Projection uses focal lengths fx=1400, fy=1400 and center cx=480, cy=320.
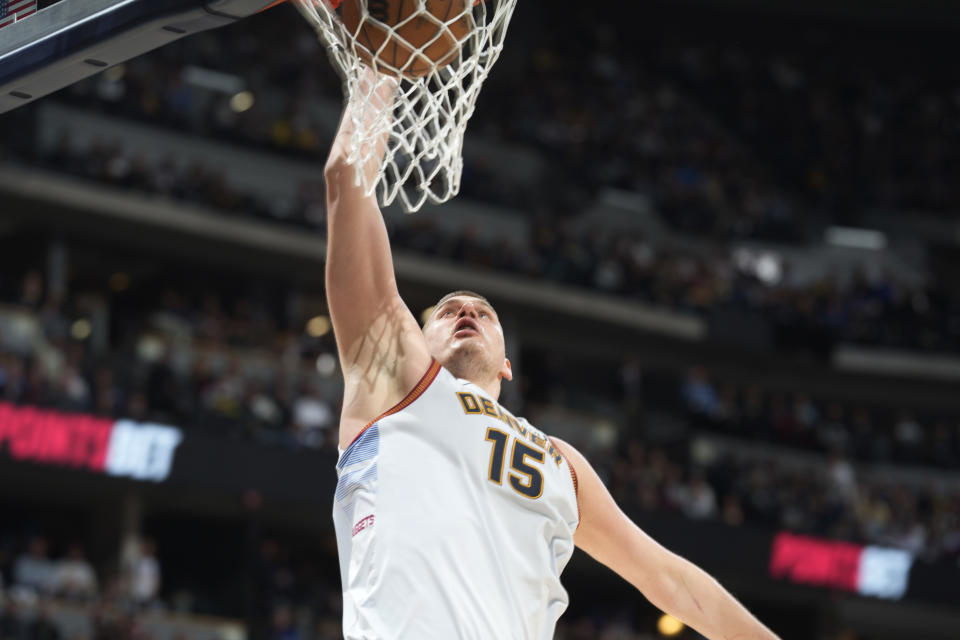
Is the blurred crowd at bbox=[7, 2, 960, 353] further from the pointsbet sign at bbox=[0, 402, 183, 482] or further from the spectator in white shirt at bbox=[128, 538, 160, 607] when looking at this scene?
the spectator in white shirt at bbox=[128, 538, 160, 607]

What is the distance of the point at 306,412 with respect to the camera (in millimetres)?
18125

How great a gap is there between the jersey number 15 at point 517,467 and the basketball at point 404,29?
1080mm

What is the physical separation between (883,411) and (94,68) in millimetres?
26561

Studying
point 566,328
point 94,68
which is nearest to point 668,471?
point 566,328

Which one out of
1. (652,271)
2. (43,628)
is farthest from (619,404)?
(43,628)

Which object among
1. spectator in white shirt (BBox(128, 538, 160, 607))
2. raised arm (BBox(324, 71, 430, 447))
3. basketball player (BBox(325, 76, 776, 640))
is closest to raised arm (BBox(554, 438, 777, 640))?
basketball player (BBox(325, 76, 776, 640))

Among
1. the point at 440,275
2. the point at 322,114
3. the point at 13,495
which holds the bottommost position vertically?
the point at 13,495

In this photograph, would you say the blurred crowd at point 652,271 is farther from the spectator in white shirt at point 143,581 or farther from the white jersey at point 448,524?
the white jersey at point 448,524

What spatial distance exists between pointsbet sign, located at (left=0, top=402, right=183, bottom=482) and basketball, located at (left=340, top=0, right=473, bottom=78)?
1259cm

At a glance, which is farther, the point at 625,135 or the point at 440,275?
the point at 625,135

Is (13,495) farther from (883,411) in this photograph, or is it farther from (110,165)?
(883,411)

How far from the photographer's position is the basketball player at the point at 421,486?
3.27 meters

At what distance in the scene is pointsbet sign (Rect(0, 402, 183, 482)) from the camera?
1561 cm

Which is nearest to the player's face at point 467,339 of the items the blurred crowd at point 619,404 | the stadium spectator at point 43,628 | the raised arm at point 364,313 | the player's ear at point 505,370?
the player's ear at point 505,370
